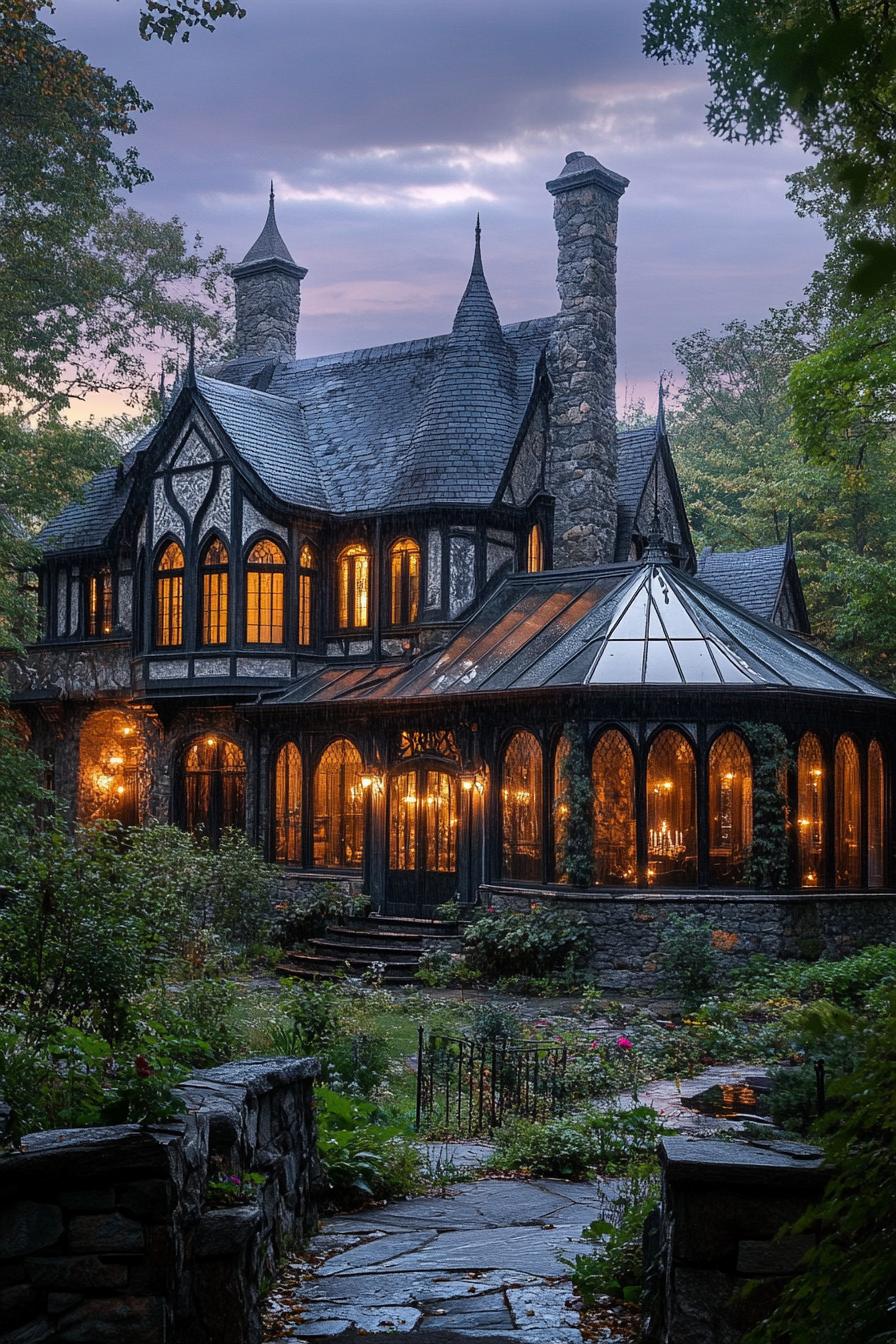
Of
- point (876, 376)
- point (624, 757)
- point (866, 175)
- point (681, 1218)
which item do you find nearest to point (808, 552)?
point (624, 757)

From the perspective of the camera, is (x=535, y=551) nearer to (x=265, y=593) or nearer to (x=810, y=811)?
(x=265, y=593)

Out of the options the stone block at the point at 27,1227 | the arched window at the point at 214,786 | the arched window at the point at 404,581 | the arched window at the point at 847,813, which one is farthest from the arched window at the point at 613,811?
the stone block at the point at 27,1227

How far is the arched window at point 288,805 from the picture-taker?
22578 millimetres

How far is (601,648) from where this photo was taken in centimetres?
1891

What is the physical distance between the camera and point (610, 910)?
17.9 m

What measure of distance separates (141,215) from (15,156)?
15.1 metres

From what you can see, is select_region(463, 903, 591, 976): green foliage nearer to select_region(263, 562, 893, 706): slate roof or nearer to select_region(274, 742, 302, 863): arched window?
select_region(263, 562, 893, 706): slate roof

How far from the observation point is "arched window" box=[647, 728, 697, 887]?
60.1 feet

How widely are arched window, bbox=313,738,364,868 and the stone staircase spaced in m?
1.67

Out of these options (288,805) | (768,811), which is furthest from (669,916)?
(288,805)

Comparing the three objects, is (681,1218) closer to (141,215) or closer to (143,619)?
(143,619)

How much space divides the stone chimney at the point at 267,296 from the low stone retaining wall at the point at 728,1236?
88.6ft

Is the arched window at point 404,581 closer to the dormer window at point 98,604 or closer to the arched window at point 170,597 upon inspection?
the arched window at point 170,597

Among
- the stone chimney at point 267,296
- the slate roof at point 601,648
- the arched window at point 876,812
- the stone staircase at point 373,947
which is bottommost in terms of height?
the stone staircase at point 373,947
